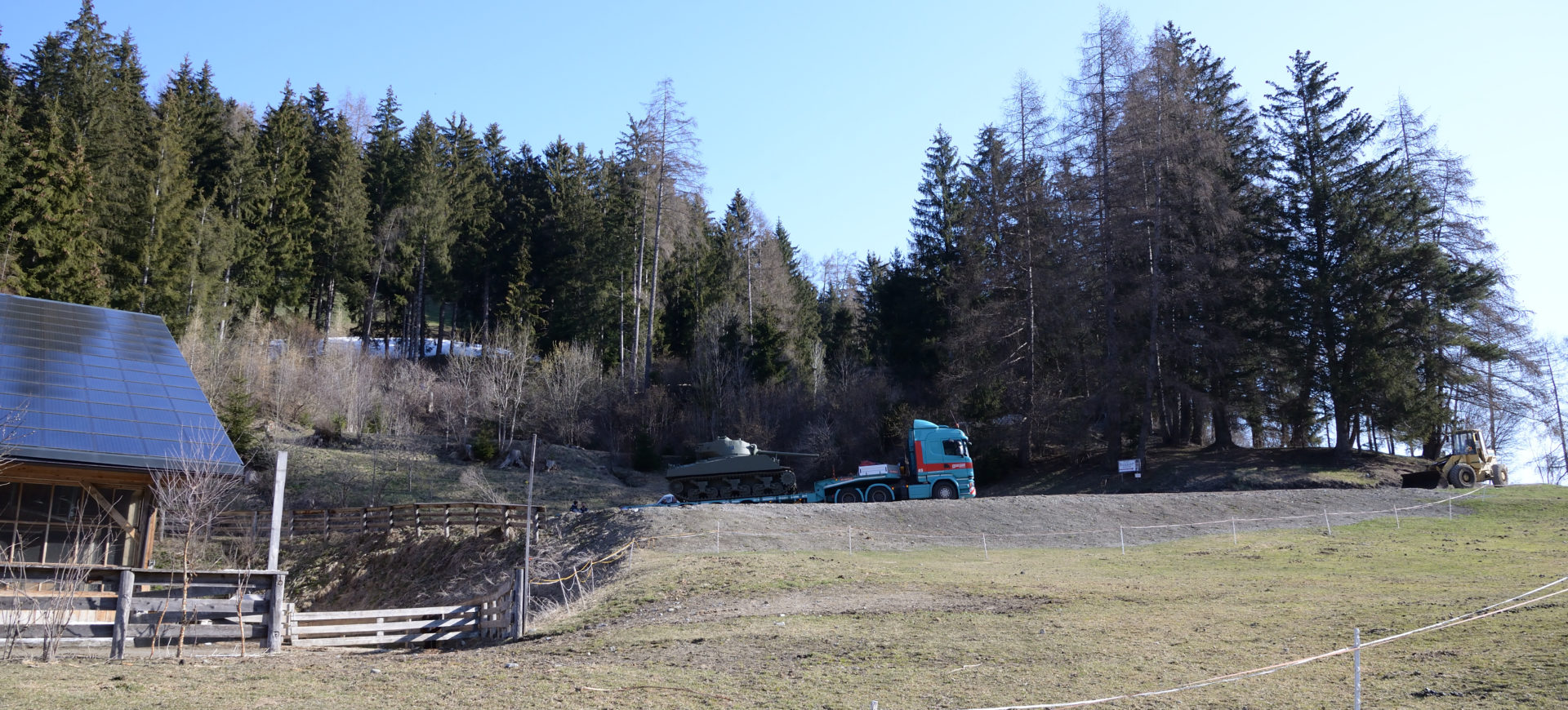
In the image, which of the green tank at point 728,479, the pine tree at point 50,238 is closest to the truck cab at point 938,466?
the green tank at point 728,479

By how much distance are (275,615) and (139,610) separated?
1633mm

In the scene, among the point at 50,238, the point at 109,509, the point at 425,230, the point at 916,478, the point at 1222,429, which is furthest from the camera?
the point at 425,230

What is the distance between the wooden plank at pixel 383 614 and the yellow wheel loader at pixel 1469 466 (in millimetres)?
31651

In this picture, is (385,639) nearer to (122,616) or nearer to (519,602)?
(519,602)

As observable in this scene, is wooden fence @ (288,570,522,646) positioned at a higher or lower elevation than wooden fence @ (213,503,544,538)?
lower

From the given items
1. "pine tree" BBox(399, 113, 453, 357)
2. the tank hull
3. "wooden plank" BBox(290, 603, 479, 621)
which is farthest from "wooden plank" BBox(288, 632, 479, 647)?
"pine tree" BBox(399, 113, 453, 357)

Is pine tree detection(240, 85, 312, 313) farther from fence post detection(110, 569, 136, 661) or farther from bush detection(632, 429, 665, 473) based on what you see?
fence post detection(110, 569, 136, 661)

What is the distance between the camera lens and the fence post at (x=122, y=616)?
1212 cm

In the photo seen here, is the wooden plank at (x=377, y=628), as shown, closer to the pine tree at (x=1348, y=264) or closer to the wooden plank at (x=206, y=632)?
the wooden plank at (x=206, y=632)

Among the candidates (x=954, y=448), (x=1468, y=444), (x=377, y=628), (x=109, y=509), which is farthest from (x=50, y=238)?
(x=1468, y=444)

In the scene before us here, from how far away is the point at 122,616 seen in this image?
12.2 m

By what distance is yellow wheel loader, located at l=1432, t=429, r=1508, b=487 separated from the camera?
3216 centimetres

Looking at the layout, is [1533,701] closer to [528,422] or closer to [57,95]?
[528,422]

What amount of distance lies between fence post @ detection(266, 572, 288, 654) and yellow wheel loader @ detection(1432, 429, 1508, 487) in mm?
34616
